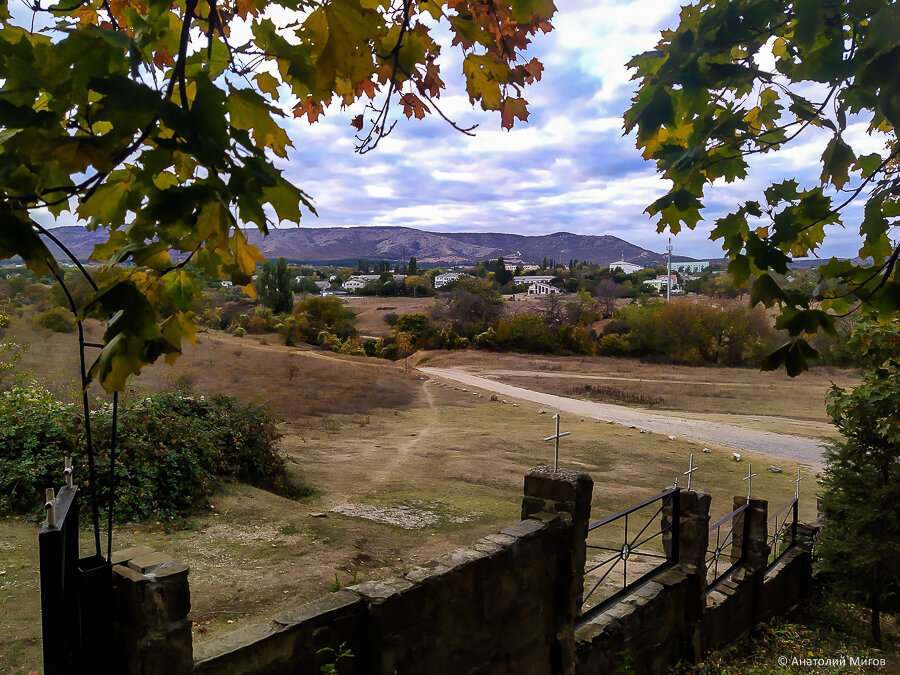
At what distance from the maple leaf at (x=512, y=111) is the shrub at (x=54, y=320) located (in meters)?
25.3

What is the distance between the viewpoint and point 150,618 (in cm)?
267

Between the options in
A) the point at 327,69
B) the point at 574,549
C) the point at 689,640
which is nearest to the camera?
the point at 327,69

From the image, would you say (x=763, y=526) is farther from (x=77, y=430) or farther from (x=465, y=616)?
(x=77, y=430)

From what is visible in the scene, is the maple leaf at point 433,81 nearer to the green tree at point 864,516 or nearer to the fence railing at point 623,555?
the fence railing at point 623,555

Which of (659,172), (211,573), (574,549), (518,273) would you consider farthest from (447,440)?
(518,273)

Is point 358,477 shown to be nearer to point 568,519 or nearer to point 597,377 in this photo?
point 568,519

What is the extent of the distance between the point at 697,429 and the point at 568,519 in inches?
896

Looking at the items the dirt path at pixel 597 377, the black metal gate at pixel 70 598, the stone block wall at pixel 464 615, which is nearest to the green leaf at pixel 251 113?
the black metal gate at pixel 70 598

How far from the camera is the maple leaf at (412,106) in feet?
10.6

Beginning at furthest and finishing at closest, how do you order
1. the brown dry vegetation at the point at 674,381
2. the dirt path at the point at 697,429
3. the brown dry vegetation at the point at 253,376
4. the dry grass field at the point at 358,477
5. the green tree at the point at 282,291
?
1. the green tree at the point at 282,291
2. the brown dry vegetation at the point at 674,381
3. the dirt path at the point at 697,429
4. the brown dry vegetation at the point at 253,376
5. the dry grass field at the point at 358,477

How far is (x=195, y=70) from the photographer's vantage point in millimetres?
1923

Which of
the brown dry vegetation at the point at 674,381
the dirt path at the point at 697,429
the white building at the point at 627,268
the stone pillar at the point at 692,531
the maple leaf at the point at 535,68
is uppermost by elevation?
the white building at the point at 627,268

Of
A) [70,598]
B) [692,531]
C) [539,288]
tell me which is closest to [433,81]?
[70,598]

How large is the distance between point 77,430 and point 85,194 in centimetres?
917
